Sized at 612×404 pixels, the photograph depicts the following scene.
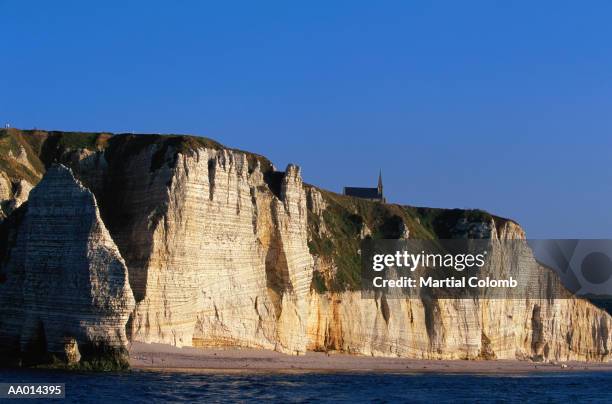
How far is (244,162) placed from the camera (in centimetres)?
5481

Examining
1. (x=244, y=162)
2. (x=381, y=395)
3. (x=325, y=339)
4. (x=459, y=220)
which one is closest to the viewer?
(x=381, y=395)

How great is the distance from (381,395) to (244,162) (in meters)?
17.7

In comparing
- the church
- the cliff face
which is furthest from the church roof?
the cliff face

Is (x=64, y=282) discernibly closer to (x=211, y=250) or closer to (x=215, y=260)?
(x=211, y=250)

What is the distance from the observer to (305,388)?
140 feet

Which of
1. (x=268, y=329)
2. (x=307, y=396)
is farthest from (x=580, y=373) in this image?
(x=307, y=396)

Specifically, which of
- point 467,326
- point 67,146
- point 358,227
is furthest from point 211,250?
point 467,326

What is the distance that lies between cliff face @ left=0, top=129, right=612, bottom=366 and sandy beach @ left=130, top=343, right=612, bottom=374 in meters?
0.88

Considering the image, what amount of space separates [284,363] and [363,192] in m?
45.4

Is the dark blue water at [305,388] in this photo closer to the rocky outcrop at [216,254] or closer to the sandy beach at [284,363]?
the sandy beach at [284,363]

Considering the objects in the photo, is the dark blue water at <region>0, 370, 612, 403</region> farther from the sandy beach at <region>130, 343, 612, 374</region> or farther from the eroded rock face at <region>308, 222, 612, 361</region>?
the eroded rock face at <region>308, 222, 612, 361</region>

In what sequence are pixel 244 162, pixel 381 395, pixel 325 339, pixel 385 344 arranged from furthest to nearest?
pixel 385 344, pixel 325 339, pixel 244 162, pixel 381 395

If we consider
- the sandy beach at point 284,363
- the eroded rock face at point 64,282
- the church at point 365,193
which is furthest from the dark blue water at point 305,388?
the church at point 365,193

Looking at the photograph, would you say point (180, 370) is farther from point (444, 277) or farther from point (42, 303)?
point (444, 277)
